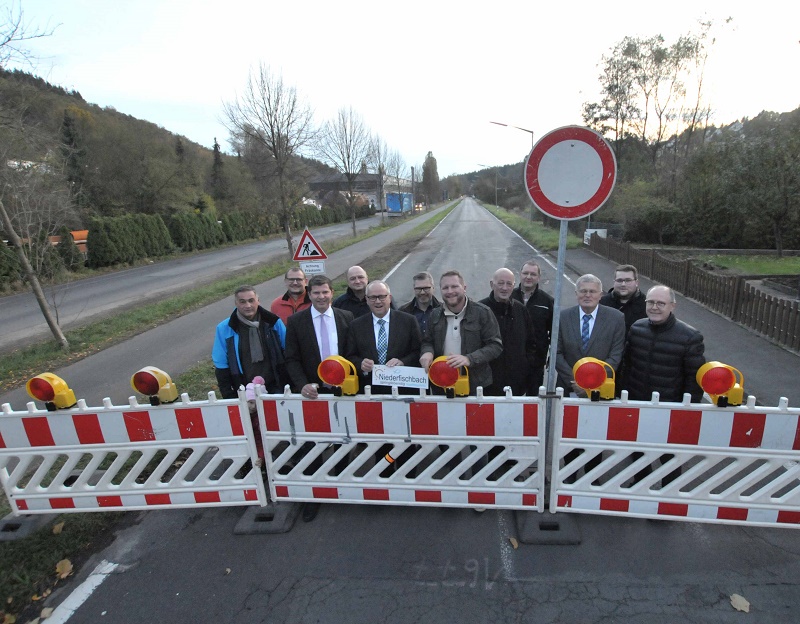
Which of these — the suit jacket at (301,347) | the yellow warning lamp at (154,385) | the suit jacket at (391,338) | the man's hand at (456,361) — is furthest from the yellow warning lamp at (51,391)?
the man's hand at (456,361)

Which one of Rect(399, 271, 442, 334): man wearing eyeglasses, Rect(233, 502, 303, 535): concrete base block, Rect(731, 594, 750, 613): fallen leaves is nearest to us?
Rect(731, 594, 750, 613): fallen leaves

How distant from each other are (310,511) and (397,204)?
62.6m

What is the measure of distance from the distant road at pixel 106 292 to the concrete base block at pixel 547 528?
30.5 feet

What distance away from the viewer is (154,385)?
3246mm

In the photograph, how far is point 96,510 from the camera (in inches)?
143

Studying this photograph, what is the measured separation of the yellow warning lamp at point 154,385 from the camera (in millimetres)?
3179

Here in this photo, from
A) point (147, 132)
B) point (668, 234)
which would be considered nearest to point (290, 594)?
point (668, 234)

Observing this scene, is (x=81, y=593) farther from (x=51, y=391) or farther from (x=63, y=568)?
(x=51, y=391)

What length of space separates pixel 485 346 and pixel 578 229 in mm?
30150

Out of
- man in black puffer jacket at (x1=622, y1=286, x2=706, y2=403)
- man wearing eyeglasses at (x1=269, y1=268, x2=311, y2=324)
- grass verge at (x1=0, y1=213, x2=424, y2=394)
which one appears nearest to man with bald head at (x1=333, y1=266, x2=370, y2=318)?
man wearing eyeglasses at (x1=269, y1=268, x2=311, y2=324)

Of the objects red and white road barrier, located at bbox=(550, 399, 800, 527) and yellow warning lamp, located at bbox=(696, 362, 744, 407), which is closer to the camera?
yellow warning lamp, located at bbox=(696, 362, 744, 407)

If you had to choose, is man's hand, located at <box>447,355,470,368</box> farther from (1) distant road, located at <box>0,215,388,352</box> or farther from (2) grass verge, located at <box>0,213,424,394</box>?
(1) distant road, located at <box>0,215,388,352</box>

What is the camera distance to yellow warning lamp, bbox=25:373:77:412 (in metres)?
3.28

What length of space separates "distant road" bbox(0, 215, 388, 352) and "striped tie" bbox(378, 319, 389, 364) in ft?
25.9
